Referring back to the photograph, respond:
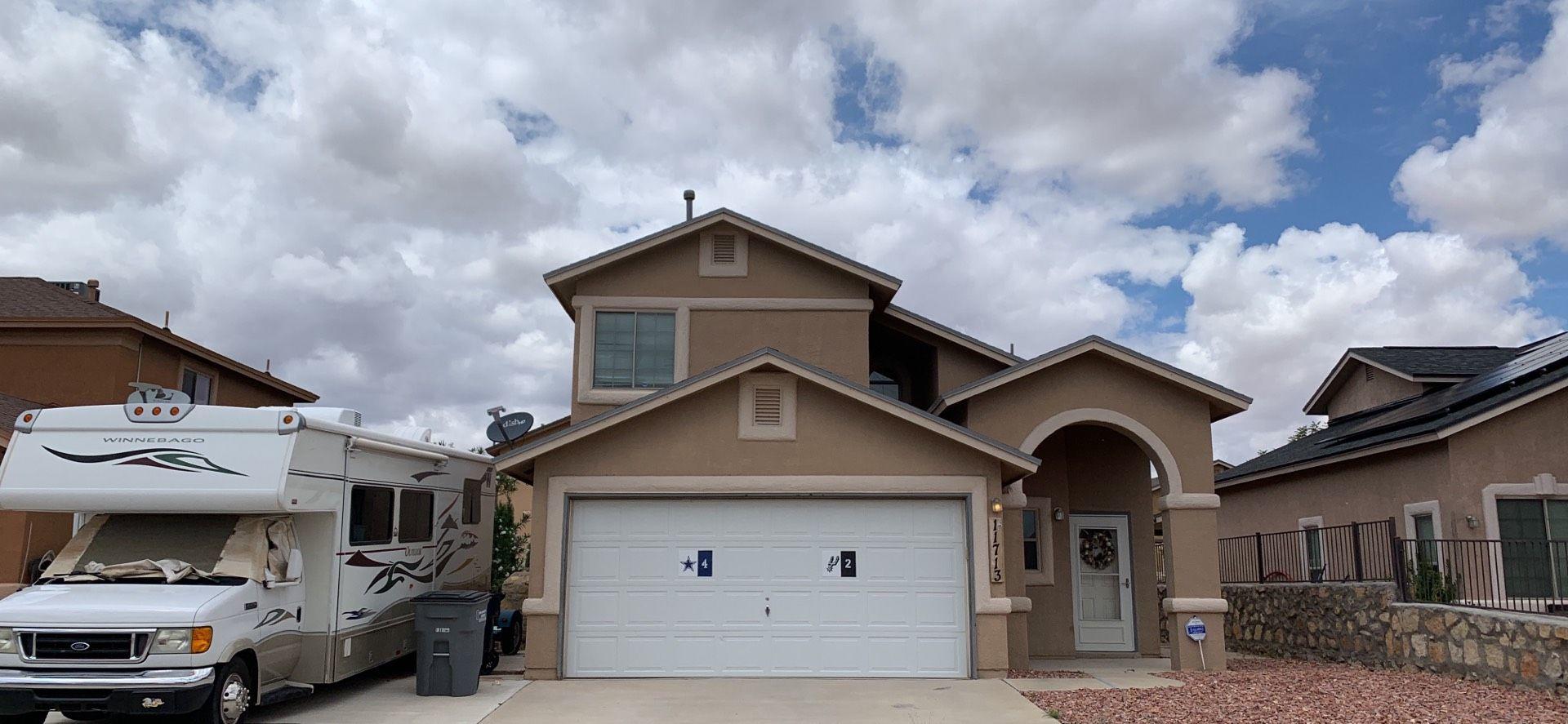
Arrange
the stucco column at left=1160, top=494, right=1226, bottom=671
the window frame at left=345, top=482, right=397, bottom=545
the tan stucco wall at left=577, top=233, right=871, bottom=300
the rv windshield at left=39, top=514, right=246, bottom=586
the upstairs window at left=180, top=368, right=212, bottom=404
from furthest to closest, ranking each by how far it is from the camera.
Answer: the upstairs window at left=180, top=368, right=212, bottom=404 → the tan stucco wall at left=577, top=233, right=871, bottom=300 → the stucco column at left=1160, top=494, right=1226, bottom=671 → the window frame at left=345, top=482, right=397, bottom=545 → the rv windshield at left=39, top=514, right=246, bottom=586

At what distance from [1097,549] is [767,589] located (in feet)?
19.1

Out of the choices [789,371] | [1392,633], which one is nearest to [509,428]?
[789,371]

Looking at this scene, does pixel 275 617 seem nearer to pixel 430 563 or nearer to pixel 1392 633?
pixel 430 563

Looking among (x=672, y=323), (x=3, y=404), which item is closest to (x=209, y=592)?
(x=672, y=323)

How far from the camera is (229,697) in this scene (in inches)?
384

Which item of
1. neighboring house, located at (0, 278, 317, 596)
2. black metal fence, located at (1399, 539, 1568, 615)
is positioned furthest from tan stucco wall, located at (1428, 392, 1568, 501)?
neighboring house, located at (0, 278, 317, 596)

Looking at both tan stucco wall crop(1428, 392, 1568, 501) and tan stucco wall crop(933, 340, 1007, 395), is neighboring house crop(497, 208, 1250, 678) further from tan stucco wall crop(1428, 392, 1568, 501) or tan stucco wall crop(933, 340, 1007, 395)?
tan stucco wall crop(1428, 392, 1568, 501)

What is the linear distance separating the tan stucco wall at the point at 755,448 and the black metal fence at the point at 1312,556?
6.36m

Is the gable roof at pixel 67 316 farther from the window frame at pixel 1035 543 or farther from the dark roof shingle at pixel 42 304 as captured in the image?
the window frame at pixel 1035 543

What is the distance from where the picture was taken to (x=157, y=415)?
10367 mm

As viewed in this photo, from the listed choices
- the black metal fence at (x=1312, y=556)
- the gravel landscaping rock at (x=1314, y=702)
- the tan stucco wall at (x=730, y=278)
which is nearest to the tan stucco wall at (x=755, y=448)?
the gravel landscaping rock at (x=1314, y=702)

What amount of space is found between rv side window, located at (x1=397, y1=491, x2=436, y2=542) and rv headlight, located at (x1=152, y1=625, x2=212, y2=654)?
363cm

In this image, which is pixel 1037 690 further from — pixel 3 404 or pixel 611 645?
pixel 3 404

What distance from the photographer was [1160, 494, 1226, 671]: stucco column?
47.6 ft
